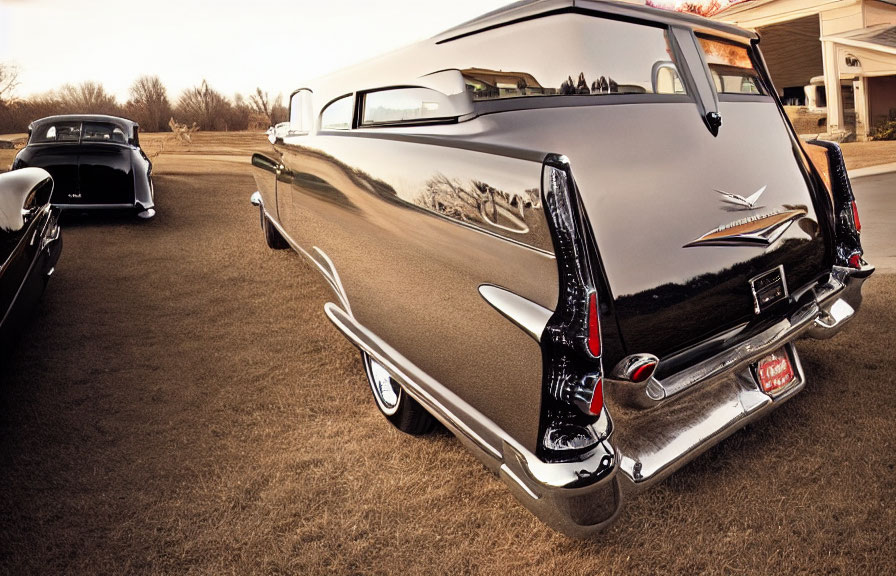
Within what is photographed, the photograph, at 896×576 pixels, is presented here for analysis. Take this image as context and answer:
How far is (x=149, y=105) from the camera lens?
13336mm

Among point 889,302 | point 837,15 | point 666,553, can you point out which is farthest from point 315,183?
point 837,15

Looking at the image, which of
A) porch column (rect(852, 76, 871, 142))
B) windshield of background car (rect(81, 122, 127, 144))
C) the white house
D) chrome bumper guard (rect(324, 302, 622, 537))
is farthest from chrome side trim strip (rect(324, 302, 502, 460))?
porch column (rect(852, 76, 871, 142))

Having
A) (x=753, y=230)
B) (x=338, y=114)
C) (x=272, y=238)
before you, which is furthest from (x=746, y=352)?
(x=272, y=238)

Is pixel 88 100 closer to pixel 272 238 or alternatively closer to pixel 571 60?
pixel 272 238

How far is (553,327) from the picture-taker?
1.67m

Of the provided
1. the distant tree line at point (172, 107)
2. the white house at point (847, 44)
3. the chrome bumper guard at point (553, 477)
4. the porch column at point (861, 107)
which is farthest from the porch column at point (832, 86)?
the chrome bumper guard at point (553, 477)

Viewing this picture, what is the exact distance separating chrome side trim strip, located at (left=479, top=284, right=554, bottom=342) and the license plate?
105cm

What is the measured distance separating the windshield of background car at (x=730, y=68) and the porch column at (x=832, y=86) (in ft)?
50.6

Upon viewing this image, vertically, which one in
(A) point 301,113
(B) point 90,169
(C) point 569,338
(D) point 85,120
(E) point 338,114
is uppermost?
(D) point 85,120

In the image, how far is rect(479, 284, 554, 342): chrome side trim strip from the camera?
66.9 inches

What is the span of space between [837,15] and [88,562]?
18639mm

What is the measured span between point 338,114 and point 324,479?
6.12ft

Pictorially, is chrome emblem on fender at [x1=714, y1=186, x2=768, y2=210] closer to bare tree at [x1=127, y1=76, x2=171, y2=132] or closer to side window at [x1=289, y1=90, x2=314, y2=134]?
side window at [x1=289, y1=90, x2=314, y2=134]

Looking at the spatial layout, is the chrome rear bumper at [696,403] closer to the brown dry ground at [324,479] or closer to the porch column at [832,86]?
the brown dry ground at [324,479]
